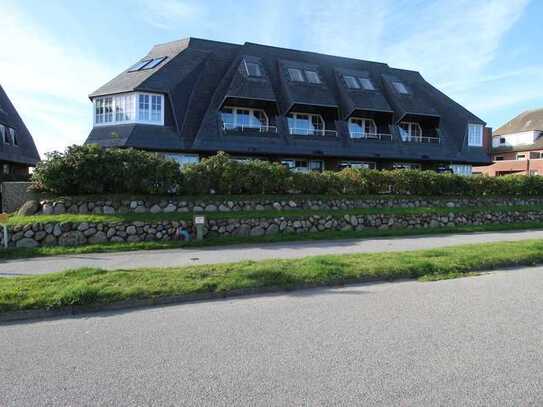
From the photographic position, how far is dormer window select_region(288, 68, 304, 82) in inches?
1073

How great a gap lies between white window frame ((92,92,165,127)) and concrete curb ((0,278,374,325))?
19.0 m

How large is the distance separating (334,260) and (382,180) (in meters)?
9.25

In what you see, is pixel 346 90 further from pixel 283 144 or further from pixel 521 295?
pixel 521 295

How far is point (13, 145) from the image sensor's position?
2859 cm

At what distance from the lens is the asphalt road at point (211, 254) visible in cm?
820

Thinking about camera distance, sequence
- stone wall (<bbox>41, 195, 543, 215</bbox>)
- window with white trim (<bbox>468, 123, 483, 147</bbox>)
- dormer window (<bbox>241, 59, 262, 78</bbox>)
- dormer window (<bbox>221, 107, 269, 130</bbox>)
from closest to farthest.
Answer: stone wall (<bbox>41, 195, 543, 215</bbox>), dormer window (<bbox>221, 107, 269, 130</bbox>), dormer window (<bbox>241, 59, 262, 78</bbox>), window with white trim (<bbox>468, 123, 483, 147</bbox>)

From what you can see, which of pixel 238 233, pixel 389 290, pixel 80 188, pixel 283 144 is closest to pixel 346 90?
pixel 283 144

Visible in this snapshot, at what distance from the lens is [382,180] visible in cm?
1591

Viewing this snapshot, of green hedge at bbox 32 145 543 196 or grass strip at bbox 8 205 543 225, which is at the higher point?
green hedge at bbox 32 145 543 196

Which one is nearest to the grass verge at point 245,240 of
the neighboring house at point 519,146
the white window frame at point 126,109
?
the white window frame at point 126,109

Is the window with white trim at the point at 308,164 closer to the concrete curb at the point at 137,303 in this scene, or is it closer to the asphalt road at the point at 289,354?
the concrete curb at the point at 137,303

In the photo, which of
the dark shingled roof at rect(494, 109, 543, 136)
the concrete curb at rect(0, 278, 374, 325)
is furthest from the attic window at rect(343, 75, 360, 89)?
the dark shingled roof at rect(494, 109, 543, 136)

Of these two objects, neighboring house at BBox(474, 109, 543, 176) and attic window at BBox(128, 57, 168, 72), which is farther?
neighboring house at BBox(474, 109, 543, 176)

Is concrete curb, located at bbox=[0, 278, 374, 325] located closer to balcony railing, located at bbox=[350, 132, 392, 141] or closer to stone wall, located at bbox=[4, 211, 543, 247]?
stone wall, located at bbox=[4, 211, 543, 247]
